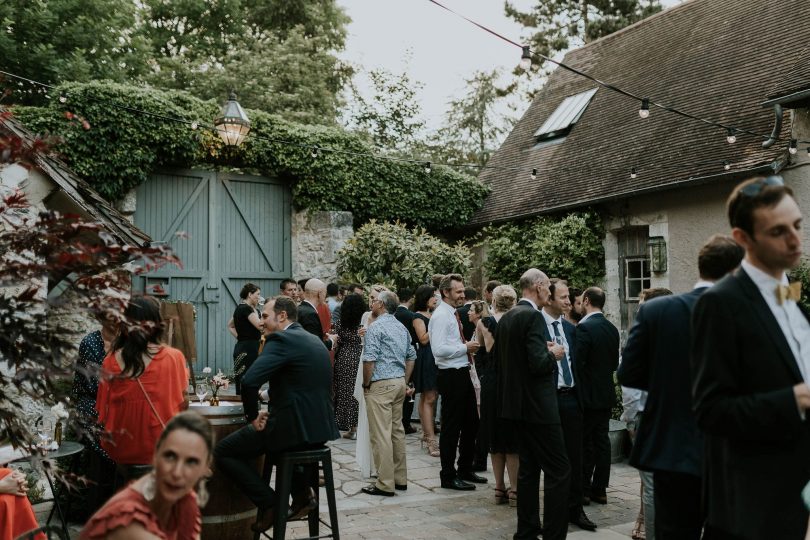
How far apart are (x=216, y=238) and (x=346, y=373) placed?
5.67m

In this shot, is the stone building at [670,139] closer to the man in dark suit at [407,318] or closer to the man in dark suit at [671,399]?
the man in dark suit at [407,318]

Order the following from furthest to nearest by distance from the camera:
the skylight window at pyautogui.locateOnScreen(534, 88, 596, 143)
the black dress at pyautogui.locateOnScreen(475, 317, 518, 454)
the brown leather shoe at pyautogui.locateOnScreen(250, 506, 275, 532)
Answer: the skylight window at pyautogui.locateOnScreen(534, 88, 596, 143) → the black dress at pyautogui.locateOnScreen(475, 317, 518, 454) → the brown leather shoe at pyautogui.locateOnScreen(250, 506, 275, 532)

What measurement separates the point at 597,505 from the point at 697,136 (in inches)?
316

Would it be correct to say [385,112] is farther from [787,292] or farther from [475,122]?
[787,292]

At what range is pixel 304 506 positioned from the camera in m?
5.16

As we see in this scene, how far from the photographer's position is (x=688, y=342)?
349 centimetres

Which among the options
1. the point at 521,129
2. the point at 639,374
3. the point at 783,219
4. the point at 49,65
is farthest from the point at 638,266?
the point at 49,65

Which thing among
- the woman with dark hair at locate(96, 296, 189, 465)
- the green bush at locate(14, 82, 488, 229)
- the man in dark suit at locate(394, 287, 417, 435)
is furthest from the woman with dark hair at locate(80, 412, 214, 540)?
the green bush at locate(14, 82, 488, 229)

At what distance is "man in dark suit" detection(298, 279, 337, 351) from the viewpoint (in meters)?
8.40

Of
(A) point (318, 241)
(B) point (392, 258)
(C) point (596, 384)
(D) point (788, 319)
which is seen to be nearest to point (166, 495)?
(D) point (788, 319)

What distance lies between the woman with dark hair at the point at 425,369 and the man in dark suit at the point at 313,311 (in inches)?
45.7

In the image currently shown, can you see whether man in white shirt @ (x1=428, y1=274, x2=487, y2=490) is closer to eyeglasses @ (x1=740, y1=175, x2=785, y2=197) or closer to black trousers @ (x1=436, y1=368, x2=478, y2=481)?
black trousers @ (x1=436, y1=368, x2=478, y2=481)

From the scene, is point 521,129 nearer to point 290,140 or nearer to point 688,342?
point 290,140

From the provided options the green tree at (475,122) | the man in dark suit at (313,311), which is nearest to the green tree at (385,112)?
the green tree at (475,122)
